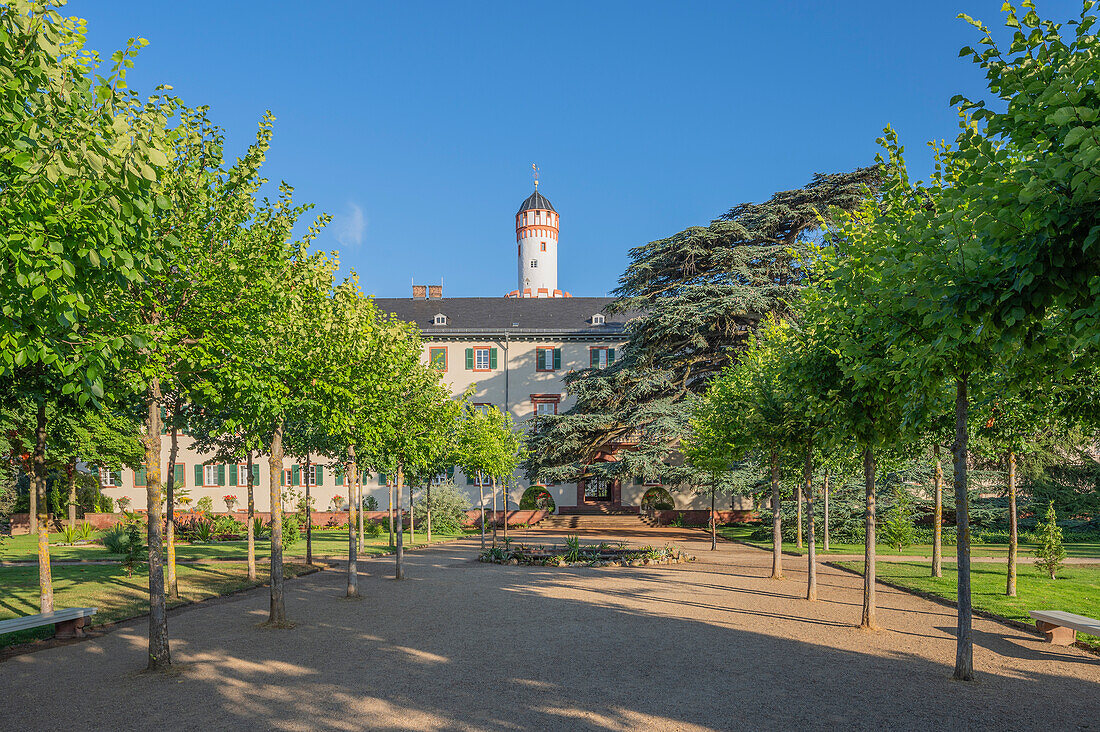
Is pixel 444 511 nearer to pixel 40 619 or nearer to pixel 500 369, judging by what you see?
pixel 500 369

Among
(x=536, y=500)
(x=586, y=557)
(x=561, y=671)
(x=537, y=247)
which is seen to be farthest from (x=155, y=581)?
(x=537, y=247)

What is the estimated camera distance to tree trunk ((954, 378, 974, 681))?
852cm

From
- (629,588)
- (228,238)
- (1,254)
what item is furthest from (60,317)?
(629,588)

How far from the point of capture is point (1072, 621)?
10062mm

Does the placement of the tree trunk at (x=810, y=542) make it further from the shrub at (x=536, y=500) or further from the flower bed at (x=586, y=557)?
the shrub at (x=536, y=500)

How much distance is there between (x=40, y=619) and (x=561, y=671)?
331 inches

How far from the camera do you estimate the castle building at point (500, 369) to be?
45.8 meters

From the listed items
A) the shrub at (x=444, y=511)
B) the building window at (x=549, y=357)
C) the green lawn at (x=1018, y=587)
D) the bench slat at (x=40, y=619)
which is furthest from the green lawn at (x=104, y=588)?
the building window at (x=549, y=357)

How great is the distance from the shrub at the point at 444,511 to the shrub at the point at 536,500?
393cm

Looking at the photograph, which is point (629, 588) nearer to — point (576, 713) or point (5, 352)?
point (576, 713)

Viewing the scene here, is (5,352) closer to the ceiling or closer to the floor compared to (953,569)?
closer to the ceiling

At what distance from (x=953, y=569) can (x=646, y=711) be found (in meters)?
16.3

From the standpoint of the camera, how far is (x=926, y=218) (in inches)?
279

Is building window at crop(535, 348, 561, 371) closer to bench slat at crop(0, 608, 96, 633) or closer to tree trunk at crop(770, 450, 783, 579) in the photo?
tree trunk at crop(770, 450, 783, 579)
